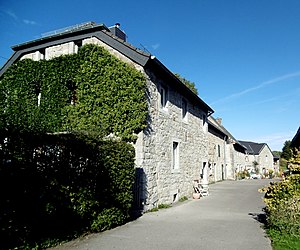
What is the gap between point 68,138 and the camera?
705cm

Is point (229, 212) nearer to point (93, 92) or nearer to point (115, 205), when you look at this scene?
point (115, 205)

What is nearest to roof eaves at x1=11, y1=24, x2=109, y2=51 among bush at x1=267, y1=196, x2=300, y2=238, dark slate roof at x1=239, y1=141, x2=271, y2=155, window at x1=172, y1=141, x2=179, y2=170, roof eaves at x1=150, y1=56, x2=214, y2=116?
roof eaves at x1=150, y1=56, x2=214, y2=116

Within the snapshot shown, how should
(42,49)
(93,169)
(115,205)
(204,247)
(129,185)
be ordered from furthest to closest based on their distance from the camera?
(42,49)
(129,185)
(115,205)
(93,169)
(204,247)

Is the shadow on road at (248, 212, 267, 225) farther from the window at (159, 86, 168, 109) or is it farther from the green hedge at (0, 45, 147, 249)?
the window at (159, 86, 168, 109)

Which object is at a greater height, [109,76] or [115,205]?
[109,76]

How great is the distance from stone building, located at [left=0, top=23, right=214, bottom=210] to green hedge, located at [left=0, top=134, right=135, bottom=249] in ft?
8.00

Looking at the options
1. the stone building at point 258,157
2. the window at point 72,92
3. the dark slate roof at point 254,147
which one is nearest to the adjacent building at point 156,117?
the window at point 72,92

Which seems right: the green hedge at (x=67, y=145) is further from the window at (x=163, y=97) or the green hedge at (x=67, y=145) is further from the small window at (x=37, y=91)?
the window at (x=163, y=97)

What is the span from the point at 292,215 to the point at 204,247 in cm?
275

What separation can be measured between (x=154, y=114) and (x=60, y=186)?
20.7 ft

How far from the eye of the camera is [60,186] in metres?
6.50

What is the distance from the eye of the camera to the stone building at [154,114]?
11.1 m

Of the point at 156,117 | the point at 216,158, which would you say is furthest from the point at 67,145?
the point at 216,158

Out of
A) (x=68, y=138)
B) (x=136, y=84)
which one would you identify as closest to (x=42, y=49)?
(x=136, y=84)
